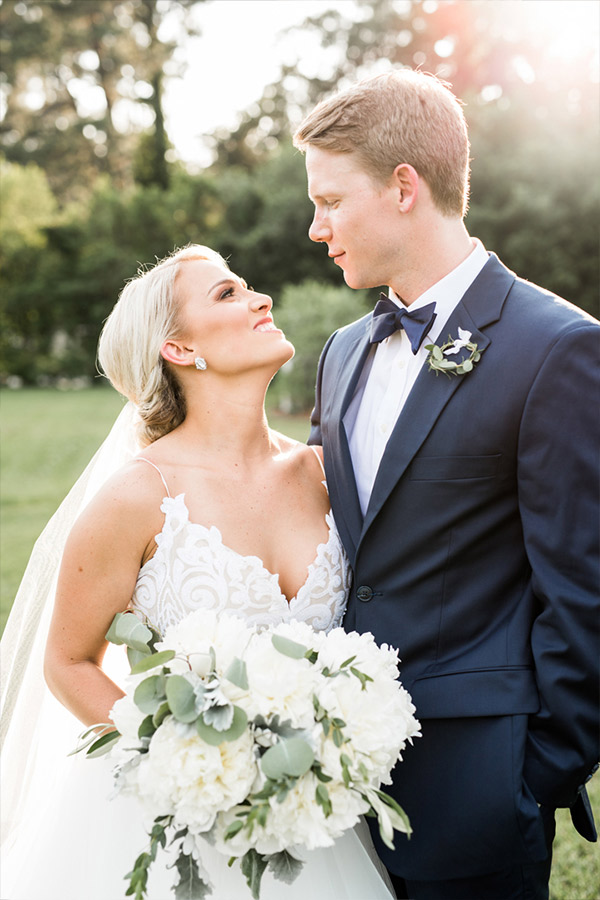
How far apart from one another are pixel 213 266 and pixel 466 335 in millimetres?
969

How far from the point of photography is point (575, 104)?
23.8 meters

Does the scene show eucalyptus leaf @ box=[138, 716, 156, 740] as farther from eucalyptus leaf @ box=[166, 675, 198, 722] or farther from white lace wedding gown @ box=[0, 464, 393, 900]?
white lace wedding gown @ box=[0, 464, 393, 900]

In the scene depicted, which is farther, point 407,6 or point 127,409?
point 407,6

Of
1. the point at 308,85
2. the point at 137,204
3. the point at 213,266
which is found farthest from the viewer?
the point at 308,85

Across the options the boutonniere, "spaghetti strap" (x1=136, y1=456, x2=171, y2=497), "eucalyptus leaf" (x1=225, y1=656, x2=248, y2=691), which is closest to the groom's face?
the boutonniere

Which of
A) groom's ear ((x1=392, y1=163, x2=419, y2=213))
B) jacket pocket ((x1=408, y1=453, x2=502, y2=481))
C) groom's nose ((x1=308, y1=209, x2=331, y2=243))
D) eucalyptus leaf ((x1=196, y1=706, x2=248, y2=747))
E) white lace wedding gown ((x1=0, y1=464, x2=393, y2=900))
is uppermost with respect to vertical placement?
groom's ear ((x1=392, y1=163, x2=419, y2=213))

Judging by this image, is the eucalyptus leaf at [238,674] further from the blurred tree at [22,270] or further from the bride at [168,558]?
the blurred tree at [22,270]

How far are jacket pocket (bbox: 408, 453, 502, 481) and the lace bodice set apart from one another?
1.74ft

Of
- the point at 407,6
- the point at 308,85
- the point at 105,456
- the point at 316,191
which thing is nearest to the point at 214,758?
the point at 105,456

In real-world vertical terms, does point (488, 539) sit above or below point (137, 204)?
above

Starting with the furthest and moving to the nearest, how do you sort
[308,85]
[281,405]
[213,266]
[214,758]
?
[308,85] < [281,405] < [213,266] < [214,758]

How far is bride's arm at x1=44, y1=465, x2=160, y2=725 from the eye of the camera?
2490 mm

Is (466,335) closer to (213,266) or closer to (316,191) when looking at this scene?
(316,191)

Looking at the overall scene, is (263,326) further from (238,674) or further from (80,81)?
(80,81)
